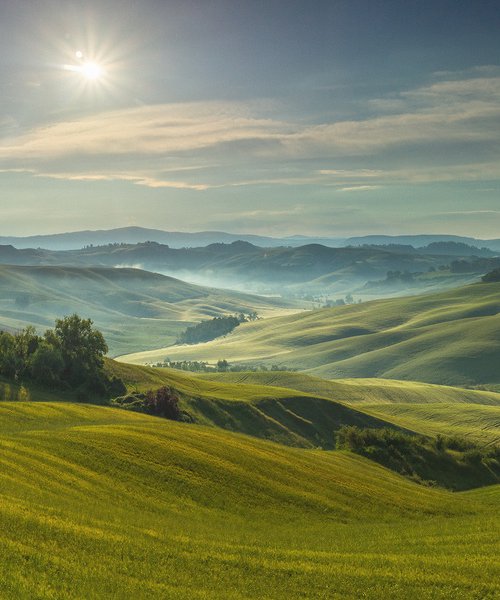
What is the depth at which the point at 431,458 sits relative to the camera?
120 m

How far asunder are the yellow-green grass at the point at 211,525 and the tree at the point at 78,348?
2249 inches

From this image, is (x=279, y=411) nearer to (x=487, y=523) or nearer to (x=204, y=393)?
(x=204, y=393)

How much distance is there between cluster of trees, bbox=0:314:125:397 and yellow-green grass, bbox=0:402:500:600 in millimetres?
51156

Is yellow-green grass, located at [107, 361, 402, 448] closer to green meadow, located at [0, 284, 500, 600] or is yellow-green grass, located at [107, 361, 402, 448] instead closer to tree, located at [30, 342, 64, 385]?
tree, located at [30, 342, 64, 385]

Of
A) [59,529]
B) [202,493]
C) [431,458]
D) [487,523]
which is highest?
[59,529]

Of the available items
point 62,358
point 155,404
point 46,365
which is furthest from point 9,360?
point 155,404

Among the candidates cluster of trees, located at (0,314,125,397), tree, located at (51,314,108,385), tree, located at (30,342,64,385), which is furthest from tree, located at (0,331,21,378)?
tree, located at (51,314,108,385)

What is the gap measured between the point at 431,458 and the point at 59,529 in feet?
332

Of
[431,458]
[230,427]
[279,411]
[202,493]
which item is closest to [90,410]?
[202,493]

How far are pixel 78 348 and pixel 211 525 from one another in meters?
98.0

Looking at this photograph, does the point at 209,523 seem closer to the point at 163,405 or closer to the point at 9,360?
the point at 163,405

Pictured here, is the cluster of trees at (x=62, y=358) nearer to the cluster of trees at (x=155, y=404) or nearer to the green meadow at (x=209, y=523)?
the cluster of trees at (x=155, y=404)

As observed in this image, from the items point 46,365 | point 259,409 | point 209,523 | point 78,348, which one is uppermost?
point 78,348

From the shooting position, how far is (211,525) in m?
43.2
